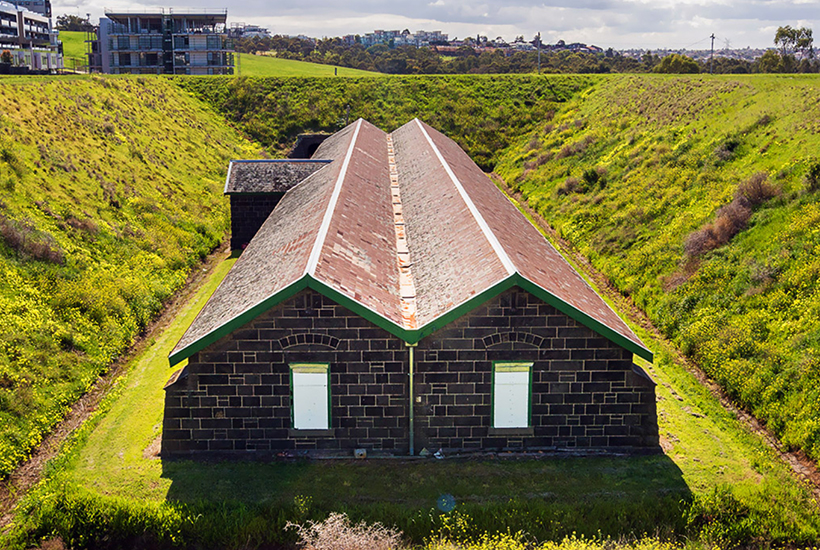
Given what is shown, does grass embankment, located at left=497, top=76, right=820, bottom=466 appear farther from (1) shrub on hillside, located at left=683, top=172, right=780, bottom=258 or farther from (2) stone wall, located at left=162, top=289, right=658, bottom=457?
(2) stone wall, located at left=162, top=289, right=658, bottom=457

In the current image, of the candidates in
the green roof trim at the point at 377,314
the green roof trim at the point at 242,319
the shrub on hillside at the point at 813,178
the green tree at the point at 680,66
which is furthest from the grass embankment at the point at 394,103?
the green roof trim at the point at 242,319

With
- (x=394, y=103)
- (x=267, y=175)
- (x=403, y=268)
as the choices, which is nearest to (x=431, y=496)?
(x=403, y=268)

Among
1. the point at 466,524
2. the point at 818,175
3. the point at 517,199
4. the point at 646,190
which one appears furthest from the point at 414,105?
the point at 466,524

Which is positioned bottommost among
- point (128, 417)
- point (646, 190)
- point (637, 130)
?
point (128, 417)

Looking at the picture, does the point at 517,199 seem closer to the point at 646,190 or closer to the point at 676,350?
the point at 646,190

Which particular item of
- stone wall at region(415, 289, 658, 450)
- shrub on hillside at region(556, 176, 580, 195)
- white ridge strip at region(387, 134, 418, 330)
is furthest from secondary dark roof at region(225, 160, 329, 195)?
stone wall at region(415, 289, 658, 450)
